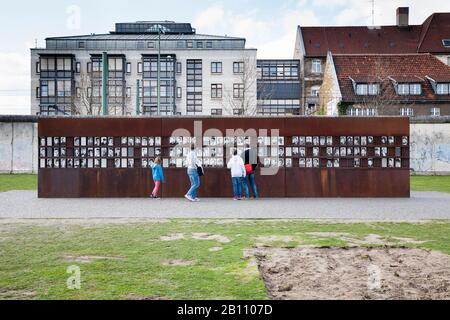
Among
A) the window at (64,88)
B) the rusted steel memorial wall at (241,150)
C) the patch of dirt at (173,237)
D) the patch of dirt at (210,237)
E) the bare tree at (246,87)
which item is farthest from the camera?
the window at (64,88)

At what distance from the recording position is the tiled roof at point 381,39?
72500 millimetres

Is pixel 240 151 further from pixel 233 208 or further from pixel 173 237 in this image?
pixel 173 237

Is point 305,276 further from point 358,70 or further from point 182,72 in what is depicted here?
point 182,72

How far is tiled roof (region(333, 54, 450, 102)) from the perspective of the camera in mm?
53719

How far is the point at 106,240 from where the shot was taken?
919 centimetres

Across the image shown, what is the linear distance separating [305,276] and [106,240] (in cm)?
416

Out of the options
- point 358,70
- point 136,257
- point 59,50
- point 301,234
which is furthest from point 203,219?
point 59,50

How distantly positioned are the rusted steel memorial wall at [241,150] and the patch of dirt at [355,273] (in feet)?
36.7

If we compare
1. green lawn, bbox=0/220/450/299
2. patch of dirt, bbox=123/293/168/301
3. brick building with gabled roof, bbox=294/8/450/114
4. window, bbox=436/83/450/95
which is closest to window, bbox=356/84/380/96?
window, bbox=436/83/450/95

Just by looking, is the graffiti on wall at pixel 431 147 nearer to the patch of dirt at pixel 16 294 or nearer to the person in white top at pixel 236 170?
the person in white top at pixel 236 170

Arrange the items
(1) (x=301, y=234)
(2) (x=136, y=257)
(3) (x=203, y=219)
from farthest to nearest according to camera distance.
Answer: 1. (3) (x=203, y=219)
2. (1) (x=301, y=234)
3. (2) (x=136, y=257)

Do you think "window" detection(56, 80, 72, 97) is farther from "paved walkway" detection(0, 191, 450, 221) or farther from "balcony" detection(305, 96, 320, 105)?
"paved walkway" detection(0, 191, 450, 221)

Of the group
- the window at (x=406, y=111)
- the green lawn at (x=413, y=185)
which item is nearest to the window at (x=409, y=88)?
the window at (x=406, y=111)

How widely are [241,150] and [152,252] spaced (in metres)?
11.7
